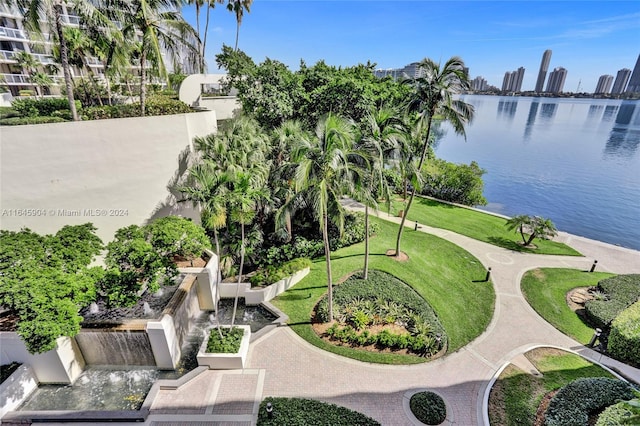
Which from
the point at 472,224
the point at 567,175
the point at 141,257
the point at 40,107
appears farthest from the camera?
the point at 567,175

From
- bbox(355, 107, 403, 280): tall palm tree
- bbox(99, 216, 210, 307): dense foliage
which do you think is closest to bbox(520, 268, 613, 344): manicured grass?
bbox(355, 107, 403, 280): tall palm tree

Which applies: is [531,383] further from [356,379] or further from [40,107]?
[40,107]

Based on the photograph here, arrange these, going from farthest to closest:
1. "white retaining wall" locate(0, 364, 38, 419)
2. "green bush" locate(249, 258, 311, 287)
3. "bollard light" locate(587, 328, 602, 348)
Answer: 1. "green bush" locate(249, 258, 311, 287)
2. "bollard light" locate(587, 328, 602, 348)
3. "white retaining wall" locate(0, 364, 38, 419)

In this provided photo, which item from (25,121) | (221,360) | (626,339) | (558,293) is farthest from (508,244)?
(25,121)

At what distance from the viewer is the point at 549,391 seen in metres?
11.2

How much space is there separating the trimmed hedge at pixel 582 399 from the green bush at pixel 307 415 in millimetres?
5739

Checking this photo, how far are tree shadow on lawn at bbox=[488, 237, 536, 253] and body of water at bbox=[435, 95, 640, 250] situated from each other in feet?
30.7

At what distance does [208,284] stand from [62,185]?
8.49 metres

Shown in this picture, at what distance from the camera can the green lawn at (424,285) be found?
14370 mm

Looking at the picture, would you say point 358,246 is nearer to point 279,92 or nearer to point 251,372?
point 251,372

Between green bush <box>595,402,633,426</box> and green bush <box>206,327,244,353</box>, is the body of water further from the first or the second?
green bush <box>206,327,244,353</box>

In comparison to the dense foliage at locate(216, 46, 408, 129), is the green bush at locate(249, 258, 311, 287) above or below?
below

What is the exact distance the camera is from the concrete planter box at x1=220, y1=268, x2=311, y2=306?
648 inches

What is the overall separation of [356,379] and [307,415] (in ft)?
8.53
